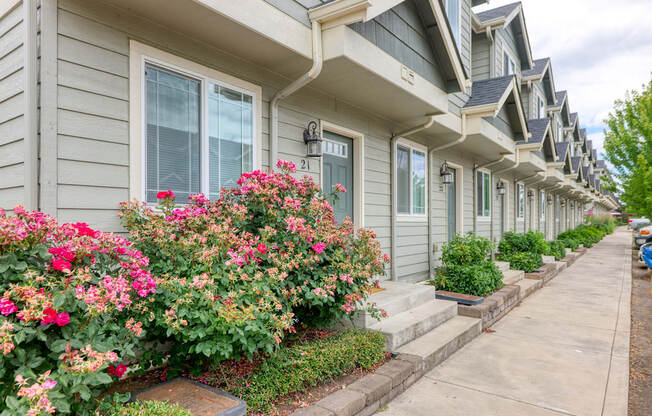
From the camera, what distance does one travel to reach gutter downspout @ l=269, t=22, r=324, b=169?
3.80m

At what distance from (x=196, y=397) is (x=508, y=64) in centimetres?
1222

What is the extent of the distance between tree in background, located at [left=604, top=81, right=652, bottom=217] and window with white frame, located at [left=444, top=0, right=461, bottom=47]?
28.6 feet

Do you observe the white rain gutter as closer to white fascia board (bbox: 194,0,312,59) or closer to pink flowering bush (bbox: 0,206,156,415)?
pink flowering bush (bbox: 0,206,156,415)

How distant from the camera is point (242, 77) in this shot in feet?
12.6

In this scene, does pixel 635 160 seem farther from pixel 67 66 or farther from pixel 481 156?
pixel 67 66

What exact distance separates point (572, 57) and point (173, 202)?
124ft

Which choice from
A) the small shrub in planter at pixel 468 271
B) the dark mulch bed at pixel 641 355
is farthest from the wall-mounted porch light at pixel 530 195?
the small shrub in planter at pixel 468 271

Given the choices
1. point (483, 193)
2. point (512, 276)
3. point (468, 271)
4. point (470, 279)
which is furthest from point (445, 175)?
point (483, 193)

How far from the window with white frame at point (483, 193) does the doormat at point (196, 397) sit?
8710 mm

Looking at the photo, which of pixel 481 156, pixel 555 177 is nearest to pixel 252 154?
pixel 481 156

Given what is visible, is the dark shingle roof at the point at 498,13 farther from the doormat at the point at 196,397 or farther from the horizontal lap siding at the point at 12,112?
the doormat at the point at 196,397

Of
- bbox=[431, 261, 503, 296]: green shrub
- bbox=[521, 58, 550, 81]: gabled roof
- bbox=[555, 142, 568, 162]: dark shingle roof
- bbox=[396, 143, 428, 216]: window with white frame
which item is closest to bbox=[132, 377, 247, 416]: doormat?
bbox=[431, 261, 503, 296]: green shrub

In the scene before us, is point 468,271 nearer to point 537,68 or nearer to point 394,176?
point 394,176

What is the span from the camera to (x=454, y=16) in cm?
791
